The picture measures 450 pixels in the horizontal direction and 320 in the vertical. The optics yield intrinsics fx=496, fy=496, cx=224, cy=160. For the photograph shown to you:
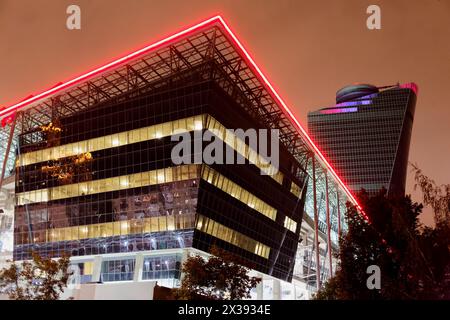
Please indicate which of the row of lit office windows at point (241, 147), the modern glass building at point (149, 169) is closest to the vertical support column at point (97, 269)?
the modern glass building at point (149, 169)

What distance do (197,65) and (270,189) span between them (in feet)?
78.2

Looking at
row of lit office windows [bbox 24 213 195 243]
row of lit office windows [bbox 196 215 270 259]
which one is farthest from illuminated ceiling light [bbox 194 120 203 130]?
row of lit office windows [bbox 196 215 270 259]

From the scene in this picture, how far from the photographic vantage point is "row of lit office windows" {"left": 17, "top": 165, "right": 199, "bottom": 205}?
204 ft

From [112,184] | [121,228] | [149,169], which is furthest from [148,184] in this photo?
[121,228]

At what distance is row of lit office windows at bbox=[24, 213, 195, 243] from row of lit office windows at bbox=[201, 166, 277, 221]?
561 cm

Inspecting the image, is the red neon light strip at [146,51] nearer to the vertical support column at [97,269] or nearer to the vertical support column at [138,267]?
the vertical support column at [97,269]

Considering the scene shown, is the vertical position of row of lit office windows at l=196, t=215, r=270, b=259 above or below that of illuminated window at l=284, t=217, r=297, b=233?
below

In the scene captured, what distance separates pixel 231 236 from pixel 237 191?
20.6 ft

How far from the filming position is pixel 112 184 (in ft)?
222

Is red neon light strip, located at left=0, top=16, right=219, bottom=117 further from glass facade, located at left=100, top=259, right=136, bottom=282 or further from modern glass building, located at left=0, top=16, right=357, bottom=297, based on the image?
glass facade, located at left=100, top=259, right=136, bottom=282

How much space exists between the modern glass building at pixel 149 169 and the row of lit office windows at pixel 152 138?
163mm

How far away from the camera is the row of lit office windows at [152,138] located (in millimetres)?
63656

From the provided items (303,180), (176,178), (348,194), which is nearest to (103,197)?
(176,178)
